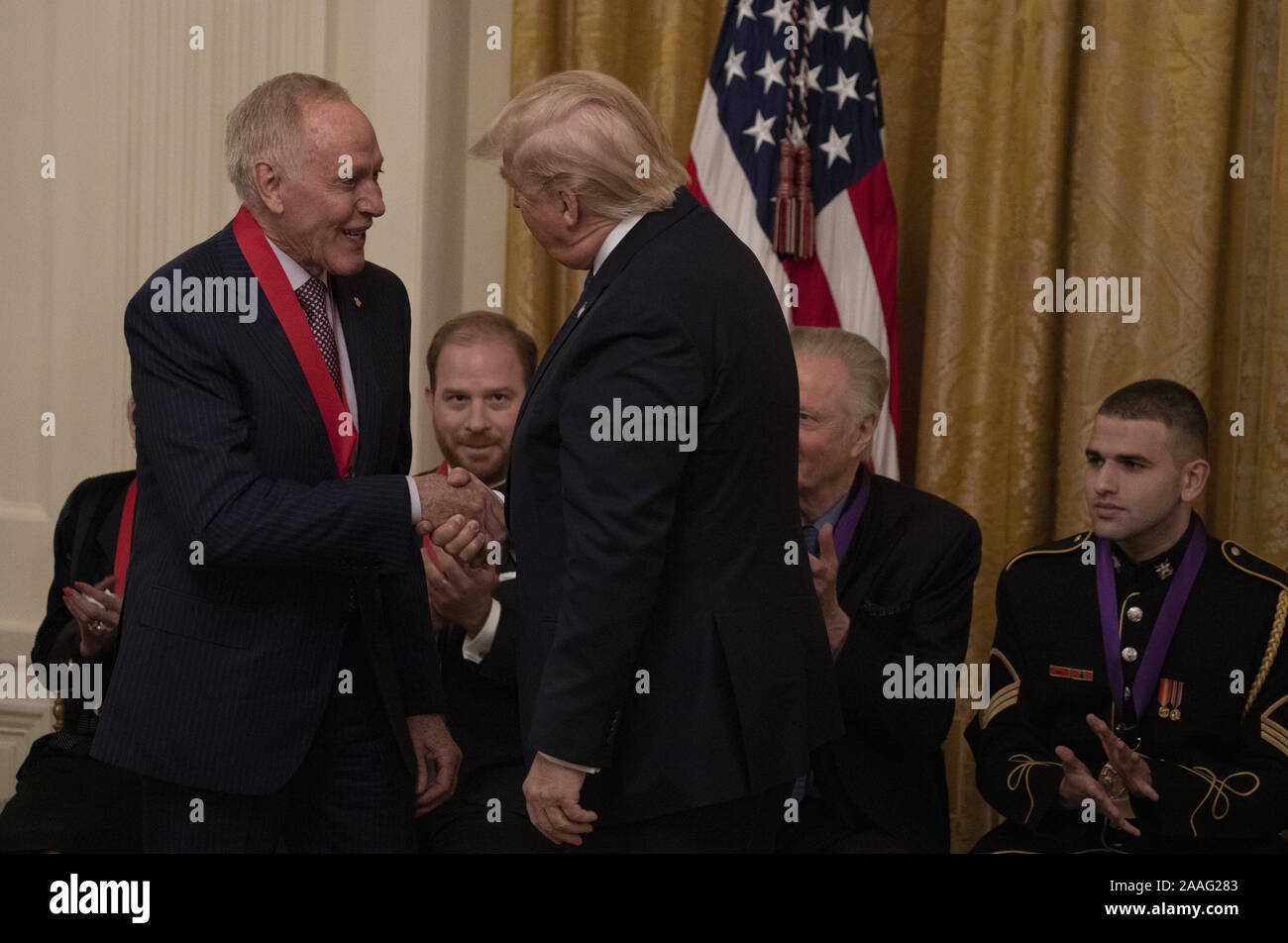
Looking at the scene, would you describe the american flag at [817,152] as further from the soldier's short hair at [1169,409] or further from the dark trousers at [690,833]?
the dark trousers at [690,833]

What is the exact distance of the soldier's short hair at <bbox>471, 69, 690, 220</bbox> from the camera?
2.28 m

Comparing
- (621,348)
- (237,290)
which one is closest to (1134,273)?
(621,348)

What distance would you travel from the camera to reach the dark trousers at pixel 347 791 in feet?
8.09

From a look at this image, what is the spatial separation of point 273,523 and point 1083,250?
2815 mm

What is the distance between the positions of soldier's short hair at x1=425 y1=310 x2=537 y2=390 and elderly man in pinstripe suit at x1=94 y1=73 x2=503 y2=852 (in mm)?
999

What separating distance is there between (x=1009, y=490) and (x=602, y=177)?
2.43 meters

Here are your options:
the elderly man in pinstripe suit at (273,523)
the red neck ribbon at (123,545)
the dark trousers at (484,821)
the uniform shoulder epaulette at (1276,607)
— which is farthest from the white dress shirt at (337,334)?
the uniform shoulder epaulette at (1276,607)

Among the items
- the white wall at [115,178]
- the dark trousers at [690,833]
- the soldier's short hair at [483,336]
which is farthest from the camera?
the white wall at [115,178]

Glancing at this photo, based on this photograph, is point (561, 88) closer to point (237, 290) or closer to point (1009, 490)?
point (237, 290)

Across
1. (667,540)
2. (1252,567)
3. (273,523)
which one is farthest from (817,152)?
(273,523)

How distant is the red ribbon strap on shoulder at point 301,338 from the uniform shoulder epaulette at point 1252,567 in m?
2.07

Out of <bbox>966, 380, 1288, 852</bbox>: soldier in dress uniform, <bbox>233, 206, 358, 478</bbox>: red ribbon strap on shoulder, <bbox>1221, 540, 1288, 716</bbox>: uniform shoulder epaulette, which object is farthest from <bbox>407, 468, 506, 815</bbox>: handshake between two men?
<bbox>1221, 540, 1288, 716</bbox>: uniform shoulder epaulette

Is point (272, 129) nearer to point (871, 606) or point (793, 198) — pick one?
point (871, 606)

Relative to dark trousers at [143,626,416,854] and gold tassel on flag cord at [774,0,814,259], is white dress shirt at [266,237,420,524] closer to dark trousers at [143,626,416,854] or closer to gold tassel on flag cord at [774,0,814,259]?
dark trousers at [143,626,416,854]
